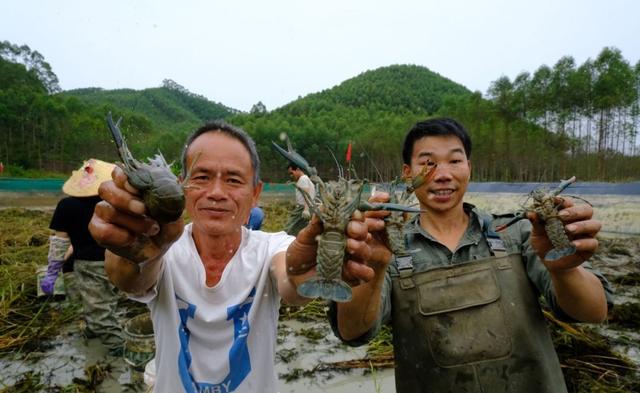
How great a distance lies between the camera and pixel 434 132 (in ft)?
9.87

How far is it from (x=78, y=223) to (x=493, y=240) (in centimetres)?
576

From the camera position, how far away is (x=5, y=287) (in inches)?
300

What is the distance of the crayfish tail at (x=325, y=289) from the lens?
6.91 ft

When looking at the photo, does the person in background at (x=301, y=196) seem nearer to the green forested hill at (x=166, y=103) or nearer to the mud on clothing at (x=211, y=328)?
the mud on clothing at (x=211, y=328)

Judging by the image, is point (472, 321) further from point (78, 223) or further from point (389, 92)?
point (389, 92)

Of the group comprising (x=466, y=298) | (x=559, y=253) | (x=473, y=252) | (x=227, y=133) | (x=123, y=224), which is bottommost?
(x=466, y=298)

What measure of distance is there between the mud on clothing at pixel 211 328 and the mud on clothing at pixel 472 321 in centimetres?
52

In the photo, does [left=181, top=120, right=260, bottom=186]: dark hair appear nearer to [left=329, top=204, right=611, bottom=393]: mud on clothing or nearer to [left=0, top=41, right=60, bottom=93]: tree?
[left=329, top=204, right=611, bottom=393]: mud on clothing

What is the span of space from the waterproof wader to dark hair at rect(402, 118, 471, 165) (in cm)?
101

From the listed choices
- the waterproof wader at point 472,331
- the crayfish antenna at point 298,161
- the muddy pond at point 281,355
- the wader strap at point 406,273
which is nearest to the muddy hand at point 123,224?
the crayfish antenna at point 298,161

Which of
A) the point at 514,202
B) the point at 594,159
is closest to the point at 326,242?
the point at 514,202

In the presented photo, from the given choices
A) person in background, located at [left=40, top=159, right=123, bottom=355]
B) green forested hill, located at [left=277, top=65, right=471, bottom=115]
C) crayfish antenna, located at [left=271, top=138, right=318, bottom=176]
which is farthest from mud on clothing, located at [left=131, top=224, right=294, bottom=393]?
green forested hill, located at [left=277, top=65, right=471, bottom=115]

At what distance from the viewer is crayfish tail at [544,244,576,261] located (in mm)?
2127

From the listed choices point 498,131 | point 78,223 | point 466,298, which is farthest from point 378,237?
point 498,131
